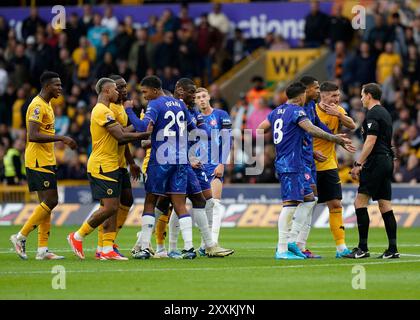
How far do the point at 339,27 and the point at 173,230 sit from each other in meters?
15.5

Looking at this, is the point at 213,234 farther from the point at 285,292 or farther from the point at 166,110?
the point at 285,292

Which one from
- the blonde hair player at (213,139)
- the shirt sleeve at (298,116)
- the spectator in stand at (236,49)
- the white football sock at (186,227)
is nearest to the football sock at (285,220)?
the shirt sleeve at (298,116)

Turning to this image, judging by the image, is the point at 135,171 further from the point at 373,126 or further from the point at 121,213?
the point at 373,126

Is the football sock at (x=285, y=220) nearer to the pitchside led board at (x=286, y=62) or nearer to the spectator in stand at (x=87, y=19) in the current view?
the pitchside led board at (x=286, y=62)

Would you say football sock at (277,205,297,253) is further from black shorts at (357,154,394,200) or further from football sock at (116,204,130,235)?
football sock at (116,204,130,235)

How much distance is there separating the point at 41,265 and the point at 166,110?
2.91m

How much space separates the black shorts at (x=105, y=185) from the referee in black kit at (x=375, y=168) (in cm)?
353

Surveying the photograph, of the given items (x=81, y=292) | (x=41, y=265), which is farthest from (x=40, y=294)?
(x=41, y=265)

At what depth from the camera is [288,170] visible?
54.1 feet

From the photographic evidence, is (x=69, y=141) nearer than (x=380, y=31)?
Yes

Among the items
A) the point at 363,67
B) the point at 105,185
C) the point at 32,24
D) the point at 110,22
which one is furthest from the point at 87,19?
the point at 105,185

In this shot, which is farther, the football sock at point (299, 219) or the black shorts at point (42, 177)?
the black shorts at point (42, 177)

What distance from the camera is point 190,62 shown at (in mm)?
33344

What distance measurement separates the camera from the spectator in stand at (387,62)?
30.0 m
